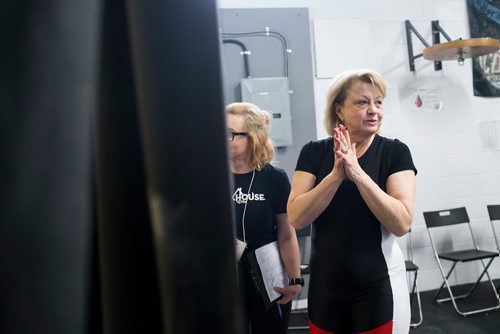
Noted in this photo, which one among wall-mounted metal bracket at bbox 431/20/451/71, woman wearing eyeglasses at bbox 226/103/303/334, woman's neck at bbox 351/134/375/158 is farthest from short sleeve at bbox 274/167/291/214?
wall-mounted metal bracket at bbox 431/20/451/71

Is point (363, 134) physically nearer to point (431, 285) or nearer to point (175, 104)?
point (175, 104)

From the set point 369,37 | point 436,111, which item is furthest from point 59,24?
point 436,111

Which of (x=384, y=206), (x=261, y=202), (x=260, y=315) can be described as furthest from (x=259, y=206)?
(x=384, y=206)

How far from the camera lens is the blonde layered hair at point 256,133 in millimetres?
1627

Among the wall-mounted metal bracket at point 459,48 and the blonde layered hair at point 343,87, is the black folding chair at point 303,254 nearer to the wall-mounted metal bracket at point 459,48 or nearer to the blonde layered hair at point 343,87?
the wall-mounted metal bracket at point 459,48

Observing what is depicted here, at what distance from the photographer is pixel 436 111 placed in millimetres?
3854

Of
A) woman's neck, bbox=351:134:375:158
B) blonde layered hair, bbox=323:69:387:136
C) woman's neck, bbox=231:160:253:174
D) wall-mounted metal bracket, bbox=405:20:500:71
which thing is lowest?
woman's neck, bbox=231:160:253:174

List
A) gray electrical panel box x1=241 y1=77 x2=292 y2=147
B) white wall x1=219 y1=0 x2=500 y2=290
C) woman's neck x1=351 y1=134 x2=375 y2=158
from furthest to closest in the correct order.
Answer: white wall x1=219 y1=0 x2=500 y2=290 < gray electrical panel box x1=241 y1=77 x2=292 y2=147 < woman's neck x1=351 y1=134 x2=375 y2=158

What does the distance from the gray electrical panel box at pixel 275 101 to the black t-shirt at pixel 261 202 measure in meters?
1.75

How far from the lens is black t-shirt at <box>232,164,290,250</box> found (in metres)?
1.53

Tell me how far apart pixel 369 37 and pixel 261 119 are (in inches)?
99.1

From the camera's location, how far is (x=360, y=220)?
4.15 ft

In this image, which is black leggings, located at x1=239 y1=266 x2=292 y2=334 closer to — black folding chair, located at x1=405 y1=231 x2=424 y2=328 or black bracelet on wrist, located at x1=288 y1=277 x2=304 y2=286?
black bracelet on wrist, located at x1=288 y1=277 x2=304 y2=286

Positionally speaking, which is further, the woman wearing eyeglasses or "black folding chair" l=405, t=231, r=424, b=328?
"black folding chair" l=405, t=231, r=424, b=328
